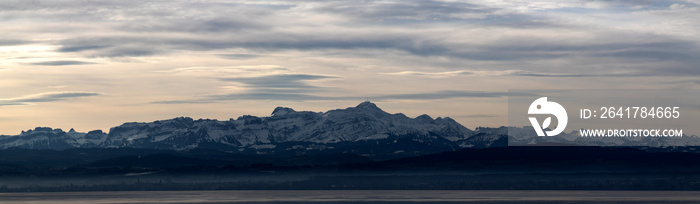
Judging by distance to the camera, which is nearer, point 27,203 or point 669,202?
point 669,202

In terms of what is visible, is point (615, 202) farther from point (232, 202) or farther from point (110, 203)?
point (110, 203)

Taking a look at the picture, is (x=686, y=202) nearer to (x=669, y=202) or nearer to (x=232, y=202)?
(x=669, y=202)

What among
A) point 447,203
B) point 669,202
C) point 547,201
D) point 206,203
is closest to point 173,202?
point 206,203

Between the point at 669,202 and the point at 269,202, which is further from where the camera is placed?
the point at 269,202

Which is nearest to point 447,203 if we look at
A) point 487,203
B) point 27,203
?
point 487,203

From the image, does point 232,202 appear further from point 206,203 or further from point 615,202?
point 615,202

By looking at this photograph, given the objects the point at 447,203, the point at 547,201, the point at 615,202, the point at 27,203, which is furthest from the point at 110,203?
the point at 615,202
